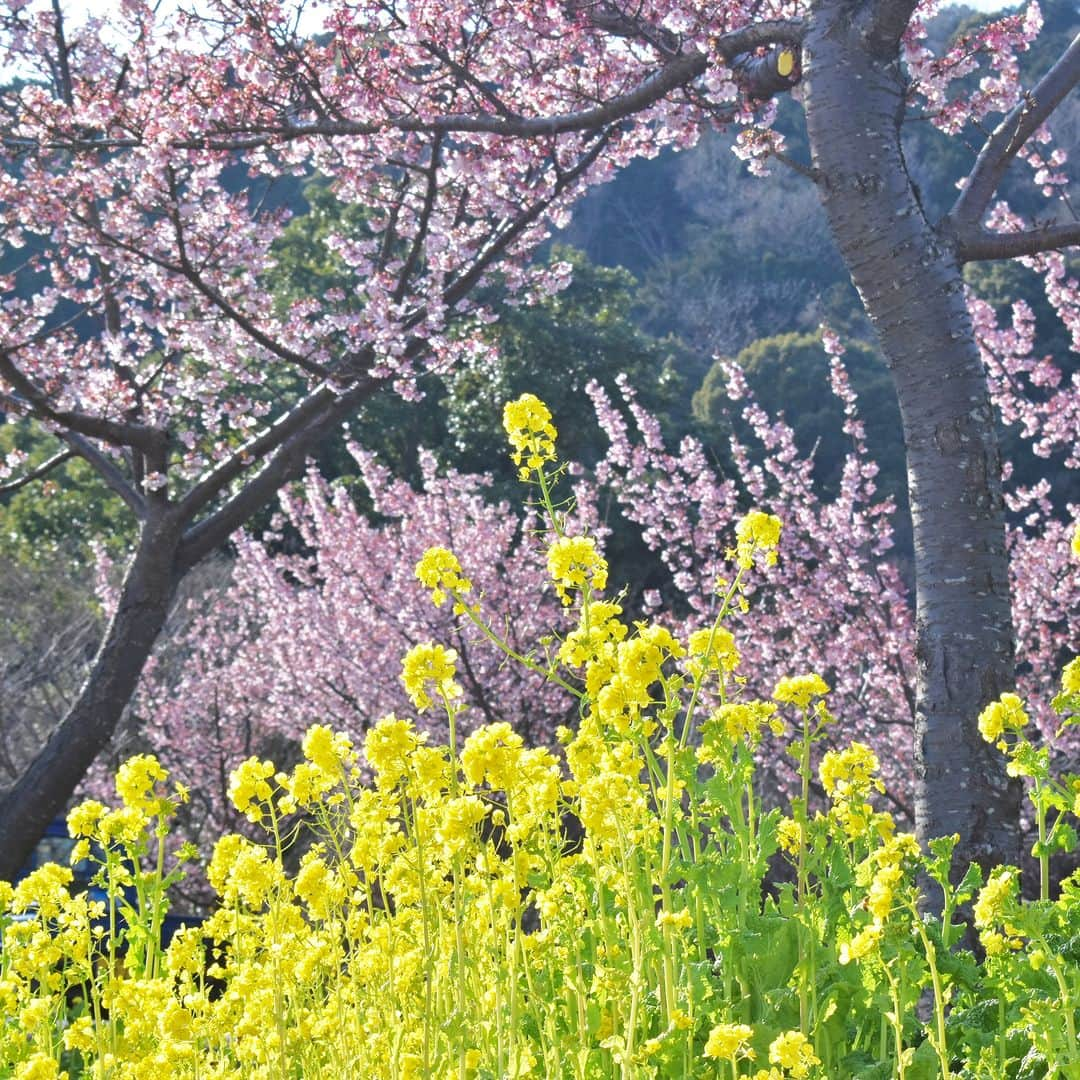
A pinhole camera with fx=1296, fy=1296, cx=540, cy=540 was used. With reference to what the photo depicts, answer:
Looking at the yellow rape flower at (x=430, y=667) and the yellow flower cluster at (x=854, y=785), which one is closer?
the yellow rape flower at (x=430, y=667)

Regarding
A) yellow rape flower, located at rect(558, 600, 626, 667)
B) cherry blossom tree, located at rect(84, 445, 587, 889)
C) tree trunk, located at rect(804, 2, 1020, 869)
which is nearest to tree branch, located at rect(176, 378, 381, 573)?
cherry blossom tree, located at rect(84, 445, 587, 889)

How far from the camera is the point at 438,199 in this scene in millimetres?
8234

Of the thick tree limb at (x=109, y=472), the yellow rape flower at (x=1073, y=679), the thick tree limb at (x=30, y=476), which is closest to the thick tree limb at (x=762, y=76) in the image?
the yellow rape flower at (x=1073, y=679)

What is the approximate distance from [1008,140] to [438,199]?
450 cm

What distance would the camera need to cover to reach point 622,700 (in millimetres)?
2264

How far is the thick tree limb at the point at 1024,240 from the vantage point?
13.9 feet

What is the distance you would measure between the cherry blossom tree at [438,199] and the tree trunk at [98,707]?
0.02 metres

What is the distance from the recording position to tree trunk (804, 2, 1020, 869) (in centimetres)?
364

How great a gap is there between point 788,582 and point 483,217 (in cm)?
330

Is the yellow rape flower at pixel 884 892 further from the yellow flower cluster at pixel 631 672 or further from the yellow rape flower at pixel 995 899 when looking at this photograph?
the yellow flower cluster at pixel 631 672

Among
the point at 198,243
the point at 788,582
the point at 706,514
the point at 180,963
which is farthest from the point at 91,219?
the point at 180,963

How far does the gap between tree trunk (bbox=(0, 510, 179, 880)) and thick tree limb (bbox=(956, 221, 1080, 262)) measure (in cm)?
468

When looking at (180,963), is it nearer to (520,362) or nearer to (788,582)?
(788,582)

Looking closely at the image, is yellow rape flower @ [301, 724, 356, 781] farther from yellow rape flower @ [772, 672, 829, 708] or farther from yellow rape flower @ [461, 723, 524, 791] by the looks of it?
yellow rape flower @ [772, 672, 829, 708]
